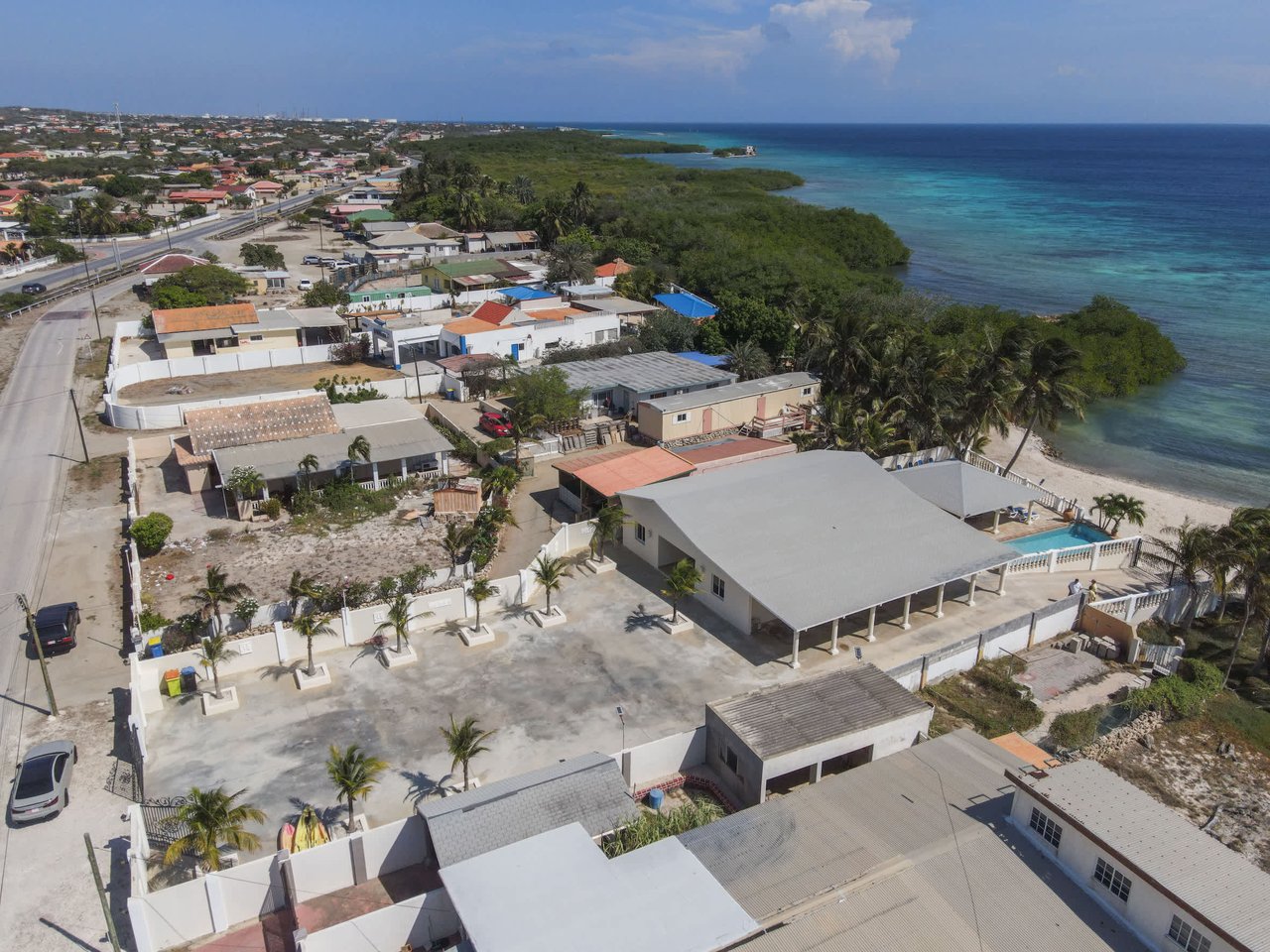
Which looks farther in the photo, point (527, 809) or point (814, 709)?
point (814, 709)

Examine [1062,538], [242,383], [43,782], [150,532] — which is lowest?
[1062,538]

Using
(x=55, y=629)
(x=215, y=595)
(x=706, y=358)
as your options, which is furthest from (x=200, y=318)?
(x=215, y=595)

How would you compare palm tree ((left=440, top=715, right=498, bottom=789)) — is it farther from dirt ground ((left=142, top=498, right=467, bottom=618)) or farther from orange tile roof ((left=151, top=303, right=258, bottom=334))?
orange tile roof ((left=151, top=303, right=258, bottom=334))

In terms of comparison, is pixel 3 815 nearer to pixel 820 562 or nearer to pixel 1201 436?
pixel 820 562

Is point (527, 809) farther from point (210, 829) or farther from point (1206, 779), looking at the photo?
point (1206, 779)

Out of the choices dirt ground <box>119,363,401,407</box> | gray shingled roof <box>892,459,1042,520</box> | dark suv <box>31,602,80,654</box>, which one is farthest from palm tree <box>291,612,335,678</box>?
dirt ground <box>119,363,401,407</box>

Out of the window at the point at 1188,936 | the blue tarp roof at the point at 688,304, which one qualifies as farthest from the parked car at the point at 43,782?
the blue tarp roof at the point at 688,304

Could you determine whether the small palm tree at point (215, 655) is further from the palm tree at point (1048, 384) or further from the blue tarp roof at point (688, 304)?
the blue tarp roof at point (688, 304)
